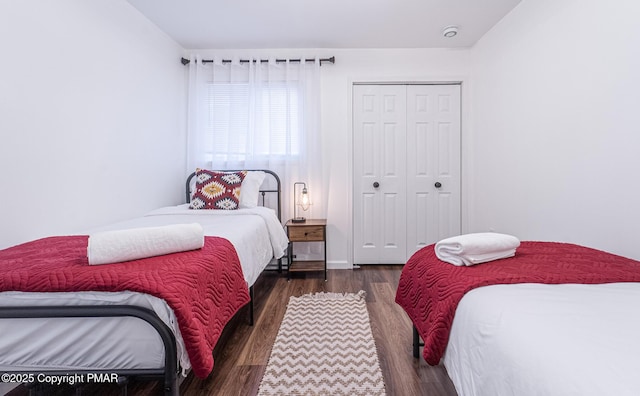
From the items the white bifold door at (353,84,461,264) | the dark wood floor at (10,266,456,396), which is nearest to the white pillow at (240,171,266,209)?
the dark wood floor at (10,266,456,396)

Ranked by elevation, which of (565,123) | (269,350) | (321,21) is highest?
(321,21)

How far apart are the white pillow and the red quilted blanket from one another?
1862 mm

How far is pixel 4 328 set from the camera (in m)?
1.07

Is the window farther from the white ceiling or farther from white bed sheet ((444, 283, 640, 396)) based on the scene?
white bed sheet ((444, 283, 640, 396))

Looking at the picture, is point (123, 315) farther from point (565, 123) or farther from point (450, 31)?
point (450, 31)

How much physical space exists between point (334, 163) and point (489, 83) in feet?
5.62

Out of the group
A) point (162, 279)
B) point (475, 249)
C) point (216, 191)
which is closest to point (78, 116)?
point (216, 191)

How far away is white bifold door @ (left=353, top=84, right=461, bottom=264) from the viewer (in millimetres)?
3717

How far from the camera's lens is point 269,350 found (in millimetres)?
1919

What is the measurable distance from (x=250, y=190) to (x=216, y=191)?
31 centimetres

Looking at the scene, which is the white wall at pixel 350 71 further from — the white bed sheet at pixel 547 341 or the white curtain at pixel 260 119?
the white bed sheet at pixel 547 341

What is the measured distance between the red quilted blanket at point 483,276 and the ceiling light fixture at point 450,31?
2358mm

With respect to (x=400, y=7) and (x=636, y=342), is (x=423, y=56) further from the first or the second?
(x=636, y=342)

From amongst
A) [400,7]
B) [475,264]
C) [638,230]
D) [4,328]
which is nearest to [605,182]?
[638,230]
